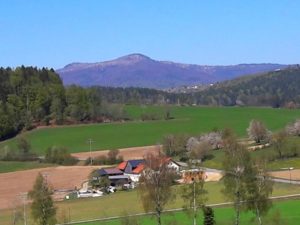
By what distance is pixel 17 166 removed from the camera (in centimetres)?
9462

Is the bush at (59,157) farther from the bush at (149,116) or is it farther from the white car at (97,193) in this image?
the bush at (149,116)

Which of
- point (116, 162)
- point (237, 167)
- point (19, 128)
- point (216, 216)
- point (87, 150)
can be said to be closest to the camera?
point (237, 167)

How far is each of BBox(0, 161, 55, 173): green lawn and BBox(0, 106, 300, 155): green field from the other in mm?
7642

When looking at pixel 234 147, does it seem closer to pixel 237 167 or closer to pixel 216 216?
pixel 237 167

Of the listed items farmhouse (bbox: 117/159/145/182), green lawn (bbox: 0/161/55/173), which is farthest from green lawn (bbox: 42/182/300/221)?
green lawn (bbox: 0/161/55/173)

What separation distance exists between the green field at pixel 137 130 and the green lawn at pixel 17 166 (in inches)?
301

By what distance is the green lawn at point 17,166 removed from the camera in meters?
92.6

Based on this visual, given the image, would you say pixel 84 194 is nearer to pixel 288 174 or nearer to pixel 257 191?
pixel 288 174

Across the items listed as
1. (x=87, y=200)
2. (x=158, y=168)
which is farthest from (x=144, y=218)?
(x=87, y=200)

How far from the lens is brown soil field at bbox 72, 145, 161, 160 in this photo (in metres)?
99.5

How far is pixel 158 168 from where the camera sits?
1577 inches

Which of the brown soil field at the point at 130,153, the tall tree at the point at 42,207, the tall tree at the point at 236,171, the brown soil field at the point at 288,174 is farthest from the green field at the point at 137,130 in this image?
the tall tree at the point at 236,171

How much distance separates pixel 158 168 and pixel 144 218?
9.62 m

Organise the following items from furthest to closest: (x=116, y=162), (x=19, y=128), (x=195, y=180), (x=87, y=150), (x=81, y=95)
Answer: (x=81, y=95) < (x=19, y=128) < (x=87, y=150) < (x=116, y=162) < (x=195, y=180)
